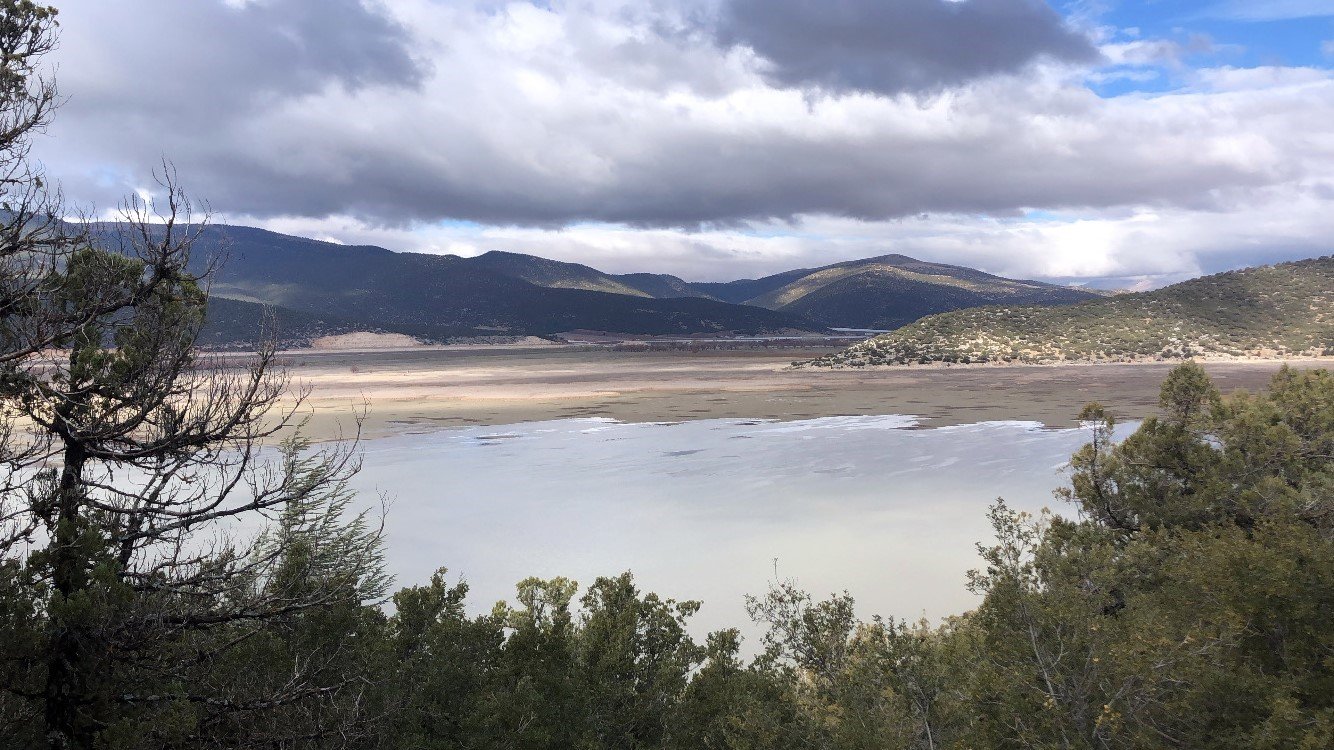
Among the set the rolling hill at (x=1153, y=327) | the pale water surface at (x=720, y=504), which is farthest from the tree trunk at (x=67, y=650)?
the rolling hill at (x=1153, y=327)

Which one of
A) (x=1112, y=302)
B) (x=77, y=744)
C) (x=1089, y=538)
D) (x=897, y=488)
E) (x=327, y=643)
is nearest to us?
(x=77, y=744)

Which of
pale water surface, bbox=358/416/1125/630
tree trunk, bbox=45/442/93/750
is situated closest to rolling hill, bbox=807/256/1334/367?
pale water surface, bbox=358/416/1125/630

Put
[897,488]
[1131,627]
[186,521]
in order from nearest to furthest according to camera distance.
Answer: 1. [186,521]
2. [1131,627]
3. [897,488]

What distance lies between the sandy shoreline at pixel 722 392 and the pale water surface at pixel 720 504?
6.49 meters

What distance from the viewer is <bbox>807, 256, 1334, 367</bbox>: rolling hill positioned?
313 ft

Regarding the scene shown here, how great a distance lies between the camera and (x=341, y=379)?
92.6m

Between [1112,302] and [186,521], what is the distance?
133 metres

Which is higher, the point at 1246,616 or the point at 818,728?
the point at 1246,616

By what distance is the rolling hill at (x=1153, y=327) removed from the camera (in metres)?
95.5

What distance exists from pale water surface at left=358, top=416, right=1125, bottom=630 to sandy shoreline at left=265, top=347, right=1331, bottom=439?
6.49 m

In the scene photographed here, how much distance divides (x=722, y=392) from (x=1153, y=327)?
62.1m

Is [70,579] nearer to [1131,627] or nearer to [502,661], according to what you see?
[502,661]

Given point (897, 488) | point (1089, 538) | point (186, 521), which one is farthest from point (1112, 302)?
point (186, 521)

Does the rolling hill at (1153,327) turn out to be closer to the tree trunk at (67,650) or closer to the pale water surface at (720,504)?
the pale water surface at (720,504)
